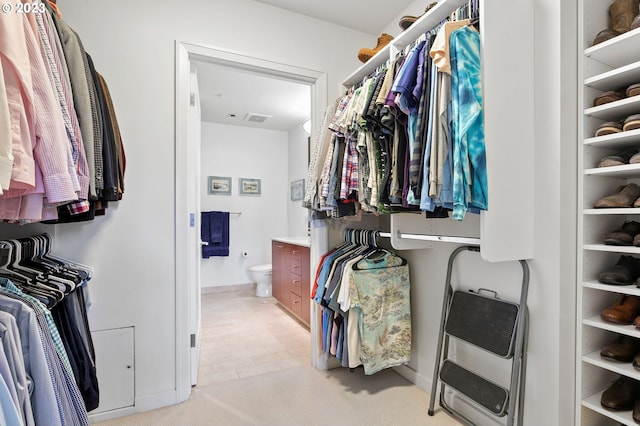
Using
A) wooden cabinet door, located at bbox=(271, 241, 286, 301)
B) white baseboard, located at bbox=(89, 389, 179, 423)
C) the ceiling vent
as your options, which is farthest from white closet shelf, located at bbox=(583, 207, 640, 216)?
the ceiling vent

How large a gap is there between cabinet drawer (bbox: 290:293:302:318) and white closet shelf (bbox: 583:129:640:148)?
2.67 metres

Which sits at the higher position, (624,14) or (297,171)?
(624,14)

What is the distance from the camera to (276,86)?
11.0 feet

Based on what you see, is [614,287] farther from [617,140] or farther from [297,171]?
[297,171]

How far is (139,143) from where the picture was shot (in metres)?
1.89

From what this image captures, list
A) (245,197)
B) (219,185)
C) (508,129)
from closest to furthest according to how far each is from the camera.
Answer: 1. (508,129)
2. (219,185)
3. (245,197)

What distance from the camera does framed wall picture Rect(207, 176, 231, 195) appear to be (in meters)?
4.66

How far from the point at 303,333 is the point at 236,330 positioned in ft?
2.18

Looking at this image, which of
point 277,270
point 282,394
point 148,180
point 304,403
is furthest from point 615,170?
point 277,270

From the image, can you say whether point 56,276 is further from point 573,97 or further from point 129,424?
point 573,97

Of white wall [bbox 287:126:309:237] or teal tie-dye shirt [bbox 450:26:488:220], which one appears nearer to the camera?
teal tie-dye shirt [bbox 450:26:488:220]

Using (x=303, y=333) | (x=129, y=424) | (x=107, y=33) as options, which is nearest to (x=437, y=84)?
(x=107, y=33)

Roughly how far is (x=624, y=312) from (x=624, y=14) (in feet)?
3.76

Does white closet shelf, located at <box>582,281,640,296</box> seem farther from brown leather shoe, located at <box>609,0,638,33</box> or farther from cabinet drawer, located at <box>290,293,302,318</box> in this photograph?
cabinet drawer, located at <box>290,293,302,318</box>
